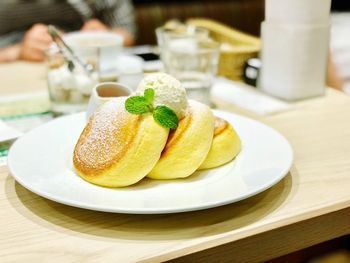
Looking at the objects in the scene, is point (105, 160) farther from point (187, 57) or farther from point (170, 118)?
point (187, 57)

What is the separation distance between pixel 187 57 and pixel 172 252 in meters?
0.73

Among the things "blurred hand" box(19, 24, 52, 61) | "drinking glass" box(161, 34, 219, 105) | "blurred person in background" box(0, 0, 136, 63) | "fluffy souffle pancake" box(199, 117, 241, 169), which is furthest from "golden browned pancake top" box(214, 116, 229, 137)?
"blurred person in background" box(0, 0, 136, 63)

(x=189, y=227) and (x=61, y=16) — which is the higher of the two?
(x=189, y=227)

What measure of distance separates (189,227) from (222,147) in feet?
0.52

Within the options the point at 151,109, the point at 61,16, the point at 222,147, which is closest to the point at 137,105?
the point at 151,109

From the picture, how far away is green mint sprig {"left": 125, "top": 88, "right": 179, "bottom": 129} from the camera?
2.38ft

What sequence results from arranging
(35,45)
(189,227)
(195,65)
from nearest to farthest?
(189,227), (195,65), (35,45)

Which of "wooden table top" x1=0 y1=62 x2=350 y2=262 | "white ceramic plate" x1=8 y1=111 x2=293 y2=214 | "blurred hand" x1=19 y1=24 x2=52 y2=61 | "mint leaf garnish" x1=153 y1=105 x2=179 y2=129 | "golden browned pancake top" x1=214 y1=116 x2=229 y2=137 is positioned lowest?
"blurred hand" x1=19 y1=24 x2=52 y2=61

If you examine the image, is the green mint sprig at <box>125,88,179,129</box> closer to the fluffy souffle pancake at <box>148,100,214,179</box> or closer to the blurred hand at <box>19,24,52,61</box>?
the fluffy souffle pancake at <box>148,100,214,179</box>

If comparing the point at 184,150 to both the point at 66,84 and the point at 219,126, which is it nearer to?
the point at 219,126

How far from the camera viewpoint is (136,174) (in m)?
0.70

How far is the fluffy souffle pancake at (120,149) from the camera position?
0.70 meters

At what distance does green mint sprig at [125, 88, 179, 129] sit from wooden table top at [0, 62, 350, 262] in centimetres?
13

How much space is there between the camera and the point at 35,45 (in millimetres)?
1659
